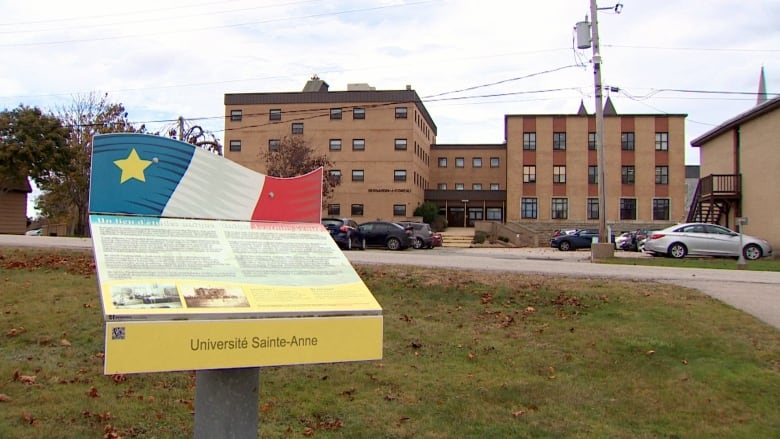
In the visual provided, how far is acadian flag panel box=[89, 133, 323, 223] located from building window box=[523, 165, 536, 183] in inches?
2331

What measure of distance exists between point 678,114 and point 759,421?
62135 millimetres

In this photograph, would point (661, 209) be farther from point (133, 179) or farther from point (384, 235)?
point (133, 179)

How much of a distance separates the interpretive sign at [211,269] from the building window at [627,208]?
6134 centimetres

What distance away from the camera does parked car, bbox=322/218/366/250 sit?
26.8 m

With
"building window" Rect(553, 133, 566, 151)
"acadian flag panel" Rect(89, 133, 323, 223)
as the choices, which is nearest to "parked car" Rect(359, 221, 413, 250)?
"acadian flag panel" Rect(89, 133, 323, 223)

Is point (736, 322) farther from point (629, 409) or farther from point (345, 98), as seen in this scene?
point (345, 98)

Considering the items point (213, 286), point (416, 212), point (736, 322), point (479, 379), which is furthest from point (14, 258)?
point (416, 212)

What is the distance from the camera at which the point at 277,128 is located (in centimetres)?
6444

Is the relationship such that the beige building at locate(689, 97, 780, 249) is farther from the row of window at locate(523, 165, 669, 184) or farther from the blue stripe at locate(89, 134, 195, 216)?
the blue stripe at locate(89, 134, 195, 216)

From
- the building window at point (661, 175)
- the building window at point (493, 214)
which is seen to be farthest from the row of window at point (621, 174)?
the building window at point (493, 214)

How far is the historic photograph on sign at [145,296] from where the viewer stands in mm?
3037

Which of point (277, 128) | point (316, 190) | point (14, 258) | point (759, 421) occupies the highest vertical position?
point (277, 128)

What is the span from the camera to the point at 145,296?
10.2 feet

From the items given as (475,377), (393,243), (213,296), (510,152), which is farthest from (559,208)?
(213,296)
